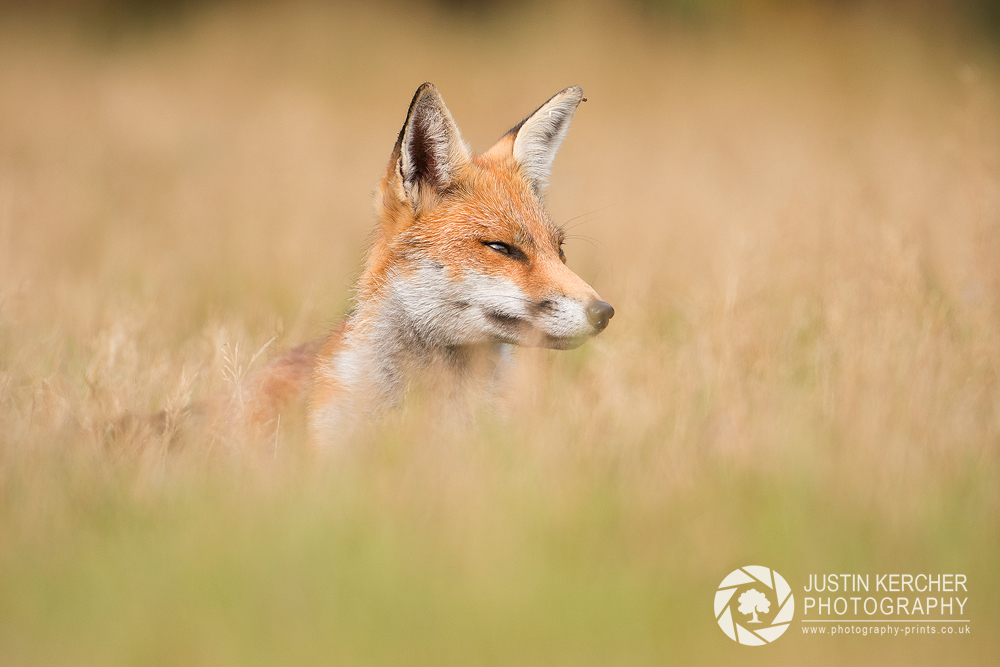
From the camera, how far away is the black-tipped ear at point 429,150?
4094mm

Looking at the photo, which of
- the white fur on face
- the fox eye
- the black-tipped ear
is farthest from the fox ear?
the white fur on face

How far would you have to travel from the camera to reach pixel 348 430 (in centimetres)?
382

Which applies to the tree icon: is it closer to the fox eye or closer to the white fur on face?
the white fur on face

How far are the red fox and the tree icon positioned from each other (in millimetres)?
1405

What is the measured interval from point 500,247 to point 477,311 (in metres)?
0.37

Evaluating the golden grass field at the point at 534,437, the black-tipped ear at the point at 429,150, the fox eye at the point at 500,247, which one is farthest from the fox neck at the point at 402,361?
the black-tipped ear at the point at 429,150

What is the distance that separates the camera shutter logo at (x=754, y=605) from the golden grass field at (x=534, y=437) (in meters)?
0.05

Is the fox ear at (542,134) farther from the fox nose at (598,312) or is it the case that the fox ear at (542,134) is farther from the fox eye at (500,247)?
the fox nose at (598,312)

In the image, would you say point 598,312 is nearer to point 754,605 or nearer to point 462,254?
point 462,254

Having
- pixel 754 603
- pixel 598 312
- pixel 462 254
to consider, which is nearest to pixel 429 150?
pixel 462 254

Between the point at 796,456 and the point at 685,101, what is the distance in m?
13.7

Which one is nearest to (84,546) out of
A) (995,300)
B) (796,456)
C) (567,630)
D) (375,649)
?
(375,649)

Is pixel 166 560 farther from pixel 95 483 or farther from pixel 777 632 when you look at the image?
pixel 777 632

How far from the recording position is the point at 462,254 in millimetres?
3980
